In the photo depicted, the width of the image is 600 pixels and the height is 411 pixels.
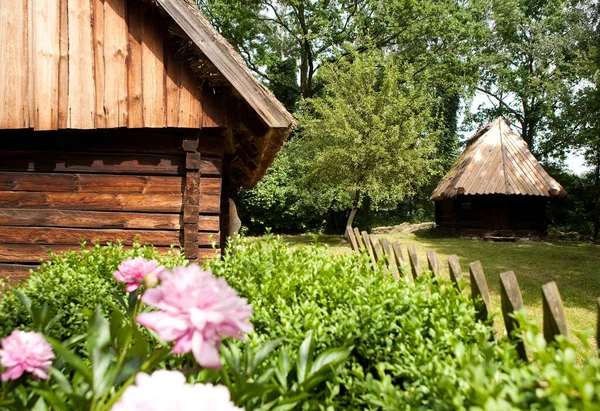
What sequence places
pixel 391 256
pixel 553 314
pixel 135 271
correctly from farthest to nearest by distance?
pixel 391 256, pixel 553 314, pixel 135 271

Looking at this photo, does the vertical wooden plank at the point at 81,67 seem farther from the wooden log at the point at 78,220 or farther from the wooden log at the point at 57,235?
the wooden log at the point at 57,235

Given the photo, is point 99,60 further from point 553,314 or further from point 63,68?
point 553,314

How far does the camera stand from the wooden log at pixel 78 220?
5750 mm

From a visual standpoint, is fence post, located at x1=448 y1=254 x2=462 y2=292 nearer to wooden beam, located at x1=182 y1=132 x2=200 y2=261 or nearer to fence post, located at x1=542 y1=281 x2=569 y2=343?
fence post, located at x1=542 y1=281 x2=569 y2=343

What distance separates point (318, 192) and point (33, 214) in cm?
1709

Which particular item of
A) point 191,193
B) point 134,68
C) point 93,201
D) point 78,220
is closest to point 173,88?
point 134,68

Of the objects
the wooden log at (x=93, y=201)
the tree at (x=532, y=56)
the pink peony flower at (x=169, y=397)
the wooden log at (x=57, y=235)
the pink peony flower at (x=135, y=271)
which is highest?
the tree at (x=532, y=56)

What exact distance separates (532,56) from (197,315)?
33321mm

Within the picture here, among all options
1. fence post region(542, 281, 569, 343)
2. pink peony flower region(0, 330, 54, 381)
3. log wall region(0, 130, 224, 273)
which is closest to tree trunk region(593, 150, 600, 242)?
log wall region(0, 130, 224, 273)

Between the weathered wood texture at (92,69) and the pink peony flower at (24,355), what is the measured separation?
14.8ft

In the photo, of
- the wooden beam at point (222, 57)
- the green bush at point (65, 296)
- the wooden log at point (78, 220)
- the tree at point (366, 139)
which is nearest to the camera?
the green bush at point (65, 296)

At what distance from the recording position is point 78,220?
576 centimetres

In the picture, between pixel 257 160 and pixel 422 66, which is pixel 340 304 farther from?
pixel 422 66

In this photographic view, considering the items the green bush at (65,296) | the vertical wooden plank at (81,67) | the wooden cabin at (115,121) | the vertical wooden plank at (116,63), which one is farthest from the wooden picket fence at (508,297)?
the vertical wooden plank at (81,67)
